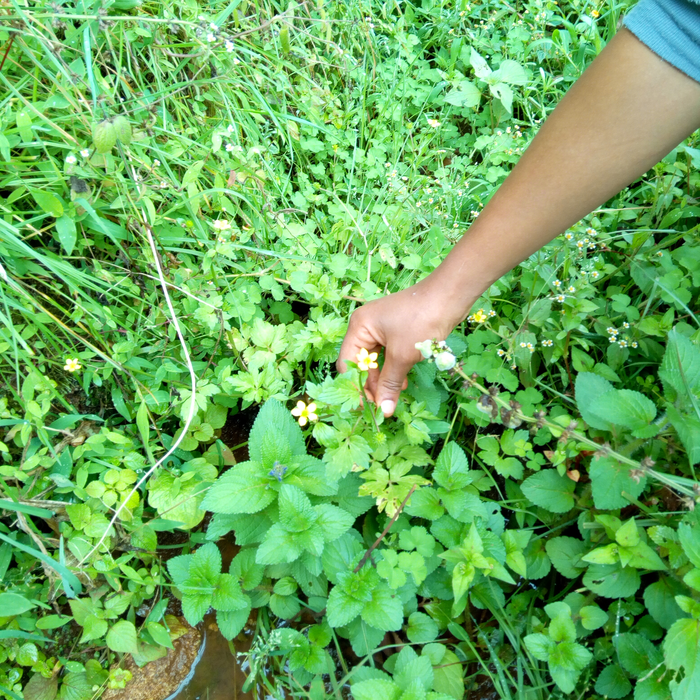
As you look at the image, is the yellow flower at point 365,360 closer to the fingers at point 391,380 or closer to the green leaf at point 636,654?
the fingers at point 391,380

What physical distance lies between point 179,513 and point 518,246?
1.42m

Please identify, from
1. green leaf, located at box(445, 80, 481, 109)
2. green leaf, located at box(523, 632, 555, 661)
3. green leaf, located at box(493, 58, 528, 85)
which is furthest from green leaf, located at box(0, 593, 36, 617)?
green leaf, located at box(493, 58, 528, 85)

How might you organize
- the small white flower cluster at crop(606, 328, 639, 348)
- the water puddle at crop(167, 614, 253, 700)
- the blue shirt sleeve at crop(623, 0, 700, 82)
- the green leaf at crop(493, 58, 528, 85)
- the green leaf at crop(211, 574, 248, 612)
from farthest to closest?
the green leaf at crop(493, 58, 528, 85)
the small white flower cluster at crop(606, 328, 639, 348)
the water puddle at crop(167, 614, 253, 700)
the green leaf at crop(211, 574, 248, 612)
the blue shirt sleeve at crop(623, 0, 700, 82)

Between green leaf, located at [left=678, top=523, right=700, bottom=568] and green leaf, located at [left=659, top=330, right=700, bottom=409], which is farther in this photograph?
green leaf, located at [left=659, top=330, right=700, bottom=409]

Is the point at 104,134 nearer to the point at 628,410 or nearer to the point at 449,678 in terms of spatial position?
the point at 628,410

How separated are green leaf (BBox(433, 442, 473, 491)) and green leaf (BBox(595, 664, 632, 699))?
0.66 m

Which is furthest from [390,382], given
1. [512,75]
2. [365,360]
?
[512,75]

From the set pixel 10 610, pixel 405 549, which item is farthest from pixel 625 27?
pixel 10 610

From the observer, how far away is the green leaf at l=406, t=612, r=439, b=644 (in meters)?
1.56

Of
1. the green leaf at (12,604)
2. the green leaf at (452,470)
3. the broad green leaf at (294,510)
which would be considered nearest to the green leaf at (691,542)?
the green leaf at (452,470)

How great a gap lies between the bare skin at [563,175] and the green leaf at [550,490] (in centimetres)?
59

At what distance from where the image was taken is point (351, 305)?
6.92 ft

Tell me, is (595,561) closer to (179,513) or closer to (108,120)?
(179,513)

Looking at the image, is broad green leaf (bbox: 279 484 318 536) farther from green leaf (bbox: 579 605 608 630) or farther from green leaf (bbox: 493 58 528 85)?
green leaf (bbox: 493 58 528 85)
